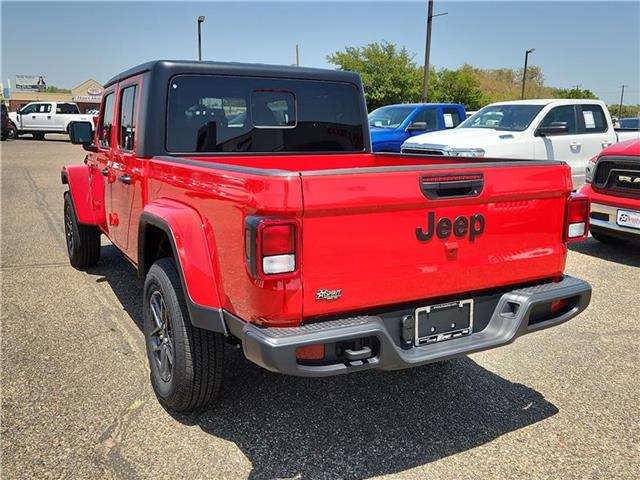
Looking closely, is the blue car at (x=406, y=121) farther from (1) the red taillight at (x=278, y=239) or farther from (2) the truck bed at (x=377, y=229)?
(1) the red taillight at (x=278, y=239)

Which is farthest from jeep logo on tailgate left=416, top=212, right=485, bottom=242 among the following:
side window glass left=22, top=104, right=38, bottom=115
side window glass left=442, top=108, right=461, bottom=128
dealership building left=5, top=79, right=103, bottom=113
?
dealership building left=5, top=79, right=103, bottom=113

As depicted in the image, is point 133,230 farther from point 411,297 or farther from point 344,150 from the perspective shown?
point 411,297

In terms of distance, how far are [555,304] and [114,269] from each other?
15.1ft

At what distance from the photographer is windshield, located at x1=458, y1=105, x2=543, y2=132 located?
359 inches

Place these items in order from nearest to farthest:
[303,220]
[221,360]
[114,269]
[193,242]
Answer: [303,220], [193,242], [221,360], [114,269]

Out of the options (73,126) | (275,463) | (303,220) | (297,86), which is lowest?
(275,463)

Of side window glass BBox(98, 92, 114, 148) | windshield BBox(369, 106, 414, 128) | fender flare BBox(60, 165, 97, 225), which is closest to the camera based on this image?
side window glass BBox(98, 92, 114, 148)

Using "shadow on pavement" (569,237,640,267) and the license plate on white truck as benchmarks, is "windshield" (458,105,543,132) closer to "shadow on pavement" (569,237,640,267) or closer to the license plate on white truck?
"shadow on pavement" (569,237,640,267)

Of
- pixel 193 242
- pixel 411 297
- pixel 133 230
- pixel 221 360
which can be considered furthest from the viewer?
pixel 133 230

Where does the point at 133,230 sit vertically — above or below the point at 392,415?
above

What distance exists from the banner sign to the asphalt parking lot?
88583 millimetres

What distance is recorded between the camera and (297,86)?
4145 mm

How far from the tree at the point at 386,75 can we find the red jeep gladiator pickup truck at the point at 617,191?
1059 inches

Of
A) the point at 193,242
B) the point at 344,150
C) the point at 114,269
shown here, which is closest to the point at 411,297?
the point at 193,242
